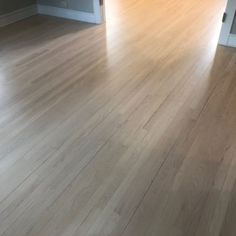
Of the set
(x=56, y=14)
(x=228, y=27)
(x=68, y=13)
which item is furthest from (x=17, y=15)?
(x=228, y=27)

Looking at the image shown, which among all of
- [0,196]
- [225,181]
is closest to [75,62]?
[0,196]

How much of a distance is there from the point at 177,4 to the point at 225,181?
12.5 ft

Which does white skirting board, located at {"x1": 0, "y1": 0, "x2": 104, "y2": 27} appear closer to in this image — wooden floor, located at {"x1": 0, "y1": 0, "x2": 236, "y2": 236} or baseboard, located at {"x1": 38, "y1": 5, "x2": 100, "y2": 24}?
baseboard, located at {"x1": 38, "y1": 5, "x2": 100, "y2": 24}

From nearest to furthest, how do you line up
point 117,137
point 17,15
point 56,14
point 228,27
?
point 117,137 → point 228,27 → point 17,15 → point 56,14

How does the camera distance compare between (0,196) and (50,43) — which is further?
(50,43)

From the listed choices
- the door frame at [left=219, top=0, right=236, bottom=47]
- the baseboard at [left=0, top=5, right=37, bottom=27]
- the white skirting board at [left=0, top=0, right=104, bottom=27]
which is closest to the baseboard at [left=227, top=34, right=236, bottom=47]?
the door frame at [left=219, top=0, right=236, bottom=47]

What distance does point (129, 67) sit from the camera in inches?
100

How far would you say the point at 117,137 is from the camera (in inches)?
67.8

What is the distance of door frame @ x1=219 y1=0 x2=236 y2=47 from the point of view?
107 inches

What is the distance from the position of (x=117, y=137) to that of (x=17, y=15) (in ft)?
9.85

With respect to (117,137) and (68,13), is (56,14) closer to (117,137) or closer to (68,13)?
(68,13)

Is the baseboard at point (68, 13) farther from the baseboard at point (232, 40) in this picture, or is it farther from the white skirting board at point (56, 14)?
the baseboard at point (232, 40)

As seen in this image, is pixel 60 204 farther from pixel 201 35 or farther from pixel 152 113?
pixel 201 35

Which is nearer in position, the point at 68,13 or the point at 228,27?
the point at 228,27
